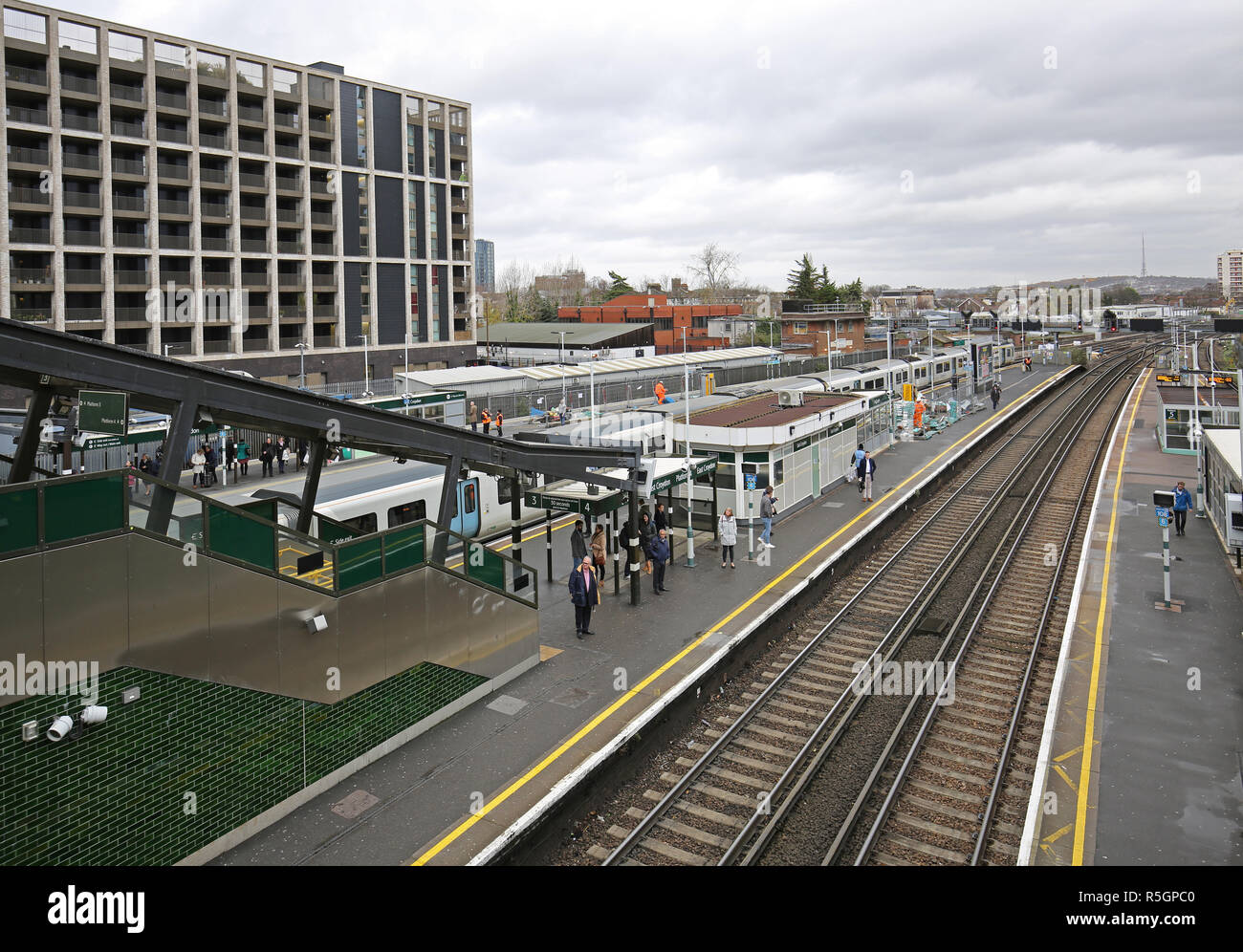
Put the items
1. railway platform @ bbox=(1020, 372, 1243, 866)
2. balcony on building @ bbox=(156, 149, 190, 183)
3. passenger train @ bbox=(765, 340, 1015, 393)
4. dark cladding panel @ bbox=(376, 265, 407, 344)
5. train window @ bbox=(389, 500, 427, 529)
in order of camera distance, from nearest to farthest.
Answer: railway platform @ bbox=(1020, 372, 1243, 866) < train window @ bbox=(389, 500, 427, 529) < passenger train @ bbox=(765, 340, 1015, 393) < balcony on building @ bbox=(156, 149, 190, 183) < dark cladding panel @ bbox=(376, 265, 407, 344)

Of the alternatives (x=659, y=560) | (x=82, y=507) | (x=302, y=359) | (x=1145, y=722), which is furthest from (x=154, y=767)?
(x=302, y=359)

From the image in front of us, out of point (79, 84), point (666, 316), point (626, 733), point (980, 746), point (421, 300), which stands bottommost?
point (980, 746)

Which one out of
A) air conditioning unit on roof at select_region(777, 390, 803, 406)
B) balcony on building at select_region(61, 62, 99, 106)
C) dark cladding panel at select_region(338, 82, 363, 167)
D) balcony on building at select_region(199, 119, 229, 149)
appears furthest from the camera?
dark cladding panel at select_region(338, 82, 363, 167)

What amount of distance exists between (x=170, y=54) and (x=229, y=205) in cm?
852

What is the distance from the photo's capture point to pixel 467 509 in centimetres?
2258

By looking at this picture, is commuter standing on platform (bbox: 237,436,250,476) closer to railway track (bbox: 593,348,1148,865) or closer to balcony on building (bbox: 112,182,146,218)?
railway track (bbox: 593,348,1148,865)

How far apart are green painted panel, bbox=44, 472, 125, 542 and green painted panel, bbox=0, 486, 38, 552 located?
0.29ft

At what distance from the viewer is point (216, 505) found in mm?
9125

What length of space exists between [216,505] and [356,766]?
152 inches

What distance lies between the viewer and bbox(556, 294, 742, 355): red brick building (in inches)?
3671

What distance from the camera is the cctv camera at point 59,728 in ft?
25.0

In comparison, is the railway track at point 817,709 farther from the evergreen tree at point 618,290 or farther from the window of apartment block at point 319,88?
the evergreen tree at point 618,290

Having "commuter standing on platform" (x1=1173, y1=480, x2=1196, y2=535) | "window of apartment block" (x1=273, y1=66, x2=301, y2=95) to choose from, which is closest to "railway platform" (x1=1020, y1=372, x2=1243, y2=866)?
"commuter standing on platform" (x1=1173, y1=480, x2=1196, y2=535)

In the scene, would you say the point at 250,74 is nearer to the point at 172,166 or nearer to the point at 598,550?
the point at 172,166
